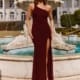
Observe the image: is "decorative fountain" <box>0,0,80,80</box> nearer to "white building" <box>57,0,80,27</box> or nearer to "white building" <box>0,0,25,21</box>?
"white building" <box>0,0,25,21</box>

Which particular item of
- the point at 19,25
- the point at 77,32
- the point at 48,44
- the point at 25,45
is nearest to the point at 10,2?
the point at 19,25

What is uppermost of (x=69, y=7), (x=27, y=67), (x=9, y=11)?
(x=27, y=67)

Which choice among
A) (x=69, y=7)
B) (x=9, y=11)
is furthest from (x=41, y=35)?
(x=69, y=7)

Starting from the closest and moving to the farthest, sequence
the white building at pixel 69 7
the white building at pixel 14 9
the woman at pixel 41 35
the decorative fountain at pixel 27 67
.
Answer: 1. the woman at pixel 41 35
2. the decorative fountain at pixel 27 67
3. the white building at pixel 14 9
4. the white building at pixel 69 7

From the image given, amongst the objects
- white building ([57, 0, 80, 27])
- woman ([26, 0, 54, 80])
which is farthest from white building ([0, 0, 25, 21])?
woman ([26, 0, 54, 80])

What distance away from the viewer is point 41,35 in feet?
19.4

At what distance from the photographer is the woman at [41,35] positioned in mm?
5863

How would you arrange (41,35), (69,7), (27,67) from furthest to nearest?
1. (69,7)
2. (27,67)
3. (41,35)

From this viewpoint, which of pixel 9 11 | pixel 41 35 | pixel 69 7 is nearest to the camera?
pixel 41 35

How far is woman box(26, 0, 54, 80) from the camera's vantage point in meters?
5.86

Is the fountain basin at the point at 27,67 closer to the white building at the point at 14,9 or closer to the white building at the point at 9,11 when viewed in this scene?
the white building at the point at 9,11

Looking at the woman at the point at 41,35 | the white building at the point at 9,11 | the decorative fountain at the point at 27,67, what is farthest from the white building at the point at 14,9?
the woman at the point at 41,35

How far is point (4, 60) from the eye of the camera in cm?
764

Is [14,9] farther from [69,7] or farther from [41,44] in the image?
[41,44]
